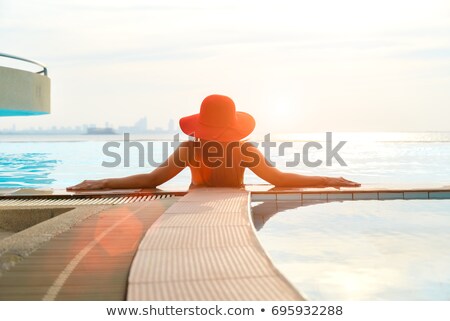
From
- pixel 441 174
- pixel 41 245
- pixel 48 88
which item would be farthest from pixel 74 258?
pixel 48 88

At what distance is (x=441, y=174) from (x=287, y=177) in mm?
9841

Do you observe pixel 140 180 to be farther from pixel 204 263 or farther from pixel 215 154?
pixel 204 263

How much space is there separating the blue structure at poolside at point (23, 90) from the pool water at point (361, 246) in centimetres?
1130

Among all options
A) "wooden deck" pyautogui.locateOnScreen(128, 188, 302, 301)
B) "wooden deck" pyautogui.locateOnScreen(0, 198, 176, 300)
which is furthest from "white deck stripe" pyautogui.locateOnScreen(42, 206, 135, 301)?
"wooden deck" pyautogui.locateOnScreen(128, 188, 302, 301)

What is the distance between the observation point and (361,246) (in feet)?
16.9

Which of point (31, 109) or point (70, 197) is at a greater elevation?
point (31, 109)

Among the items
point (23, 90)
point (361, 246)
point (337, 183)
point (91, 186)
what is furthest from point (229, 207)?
point (23, 90)

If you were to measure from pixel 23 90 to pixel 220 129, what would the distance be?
11.2 metres

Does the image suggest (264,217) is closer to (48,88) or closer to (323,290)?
(323,290)

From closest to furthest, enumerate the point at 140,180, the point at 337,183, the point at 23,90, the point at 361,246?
the point at 361,246 < the point at 140,180 < the point at 337,183 < the point at 23,90

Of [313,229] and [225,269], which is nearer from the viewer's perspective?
[225,269]

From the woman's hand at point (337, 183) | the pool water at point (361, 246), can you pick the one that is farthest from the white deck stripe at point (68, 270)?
the woman's hand at point (337, 183)

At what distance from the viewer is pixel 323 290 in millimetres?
3838

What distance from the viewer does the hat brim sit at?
760 cm
